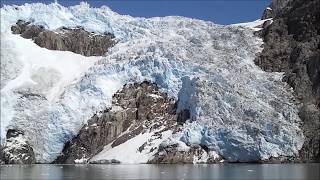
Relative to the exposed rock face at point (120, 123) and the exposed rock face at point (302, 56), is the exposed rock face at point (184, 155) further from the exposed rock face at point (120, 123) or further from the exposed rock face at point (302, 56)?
the exposed rock face at point (302, 56)

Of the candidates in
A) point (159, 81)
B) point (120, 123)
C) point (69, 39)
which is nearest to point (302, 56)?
point (159, 81)

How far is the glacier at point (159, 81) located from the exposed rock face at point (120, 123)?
1078mm

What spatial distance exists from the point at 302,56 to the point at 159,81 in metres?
16.9

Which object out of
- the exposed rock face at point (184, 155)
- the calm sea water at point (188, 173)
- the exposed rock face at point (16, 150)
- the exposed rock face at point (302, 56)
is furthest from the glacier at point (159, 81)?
the calm sea water at point (188, 173)

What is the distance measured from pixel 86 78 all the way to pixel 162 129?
12.9m

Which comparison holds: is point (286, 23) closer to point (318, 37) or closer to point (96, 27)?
point (318, 37)

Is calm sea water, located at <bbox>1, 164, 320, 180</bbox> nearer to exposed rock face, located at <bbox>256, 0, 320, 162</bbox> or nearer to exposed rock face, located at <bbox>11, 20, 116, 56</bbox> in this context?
exposed rock face, located at <bbox>256, 0, 320, 162</bbox>

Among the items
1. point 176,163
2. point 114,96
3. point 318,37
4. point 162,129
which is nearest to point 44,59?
point 114,96

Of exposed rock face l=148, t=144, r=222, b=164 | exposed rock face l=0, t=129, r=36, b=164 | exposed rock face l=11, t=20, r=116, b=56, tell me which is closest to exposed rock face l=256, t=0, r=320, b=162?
exposed rock face l=148, t=144, r=222, b=164

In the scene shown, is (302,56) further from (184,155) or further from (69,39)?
(69,39)

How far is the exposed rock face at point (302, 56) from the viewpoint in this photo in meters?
55.9

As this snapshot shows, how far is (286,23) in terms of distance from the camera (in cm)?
7256

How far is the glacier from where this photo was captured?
55.6 m

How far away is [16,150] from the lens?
61.1m
